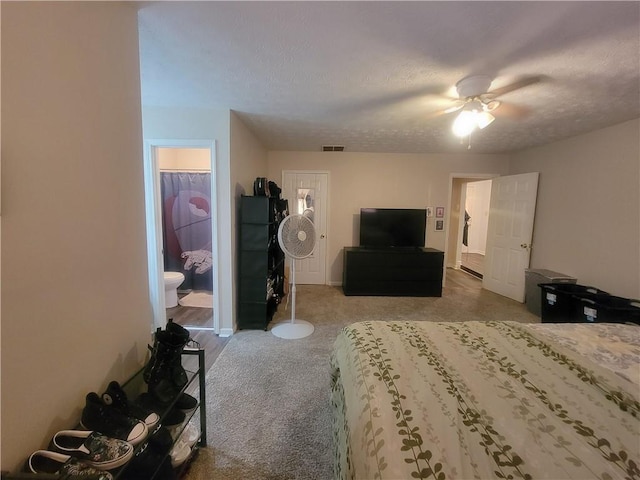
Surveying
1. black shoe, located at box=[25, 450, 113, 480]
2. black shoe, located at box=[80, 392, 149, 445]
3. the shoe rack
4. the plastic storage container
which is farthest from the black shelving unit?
the plastic storage container

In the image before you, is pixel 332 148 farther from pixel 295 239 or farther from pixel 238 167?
pixel 295 239

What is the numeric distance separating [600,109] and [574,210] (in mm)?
1355

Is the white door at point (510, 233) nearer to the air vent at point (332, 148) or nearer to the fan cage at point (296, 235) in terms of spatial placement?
the air vent at point (332, 148)

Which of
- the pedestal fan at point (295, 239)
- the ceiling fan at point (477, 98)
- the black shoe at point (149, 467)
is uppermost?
the ceiling fan at point (477, 98)

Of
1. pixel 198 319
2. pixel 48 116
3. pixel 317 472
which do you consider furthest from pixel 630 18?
pixel 198 319

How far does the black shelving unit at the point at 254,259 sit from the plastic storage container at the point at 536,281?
3.40m

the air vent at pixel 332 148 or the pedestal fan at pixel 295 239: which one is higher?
the air vent at pixel 332 148

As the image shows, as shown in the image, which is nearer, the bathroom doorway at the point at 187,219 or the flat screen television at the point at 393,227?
the bathroom doorway at the point at 187,219

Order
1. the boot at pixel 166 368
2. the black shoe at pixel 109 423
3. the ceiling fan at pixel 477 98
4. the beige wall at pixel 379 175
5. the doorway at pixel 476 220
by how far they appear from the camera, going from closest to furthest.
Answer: the black shoe at pixel 109 423 → the boot at pixel 166 368 → the ceiling fan at pixel 477 98 → the beige wall at pixel 379 175 → the doorway at pixel 476 220

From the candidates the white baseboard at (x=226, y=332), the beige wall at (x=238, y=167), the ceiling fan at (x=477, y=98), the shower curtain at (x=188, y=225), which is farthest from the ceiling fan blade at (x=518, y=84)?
the shower curtain at (x=188, y=225)

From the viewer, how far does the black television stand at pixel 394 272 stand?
4.09m

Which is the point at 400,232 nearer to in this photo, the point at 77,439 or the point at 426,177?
the point at 426,177

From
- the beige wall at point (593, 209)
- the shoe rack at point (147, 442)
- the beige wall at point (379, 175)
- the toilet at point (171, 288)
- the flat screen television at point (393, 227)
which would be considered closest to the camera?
the shoe rack at point (147, 442)

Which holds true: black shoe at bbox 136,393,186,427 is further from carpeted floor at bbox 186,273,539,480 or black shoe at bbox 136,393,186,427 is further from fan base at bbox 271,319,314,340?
fan base at bbox 271,319,314,340
